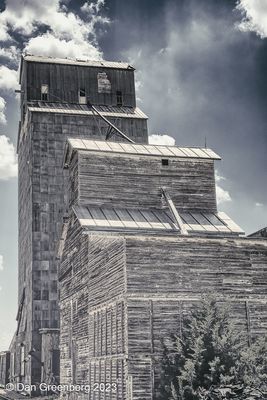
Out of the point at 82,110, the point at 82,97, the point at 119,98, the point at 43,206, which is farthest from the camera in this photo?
the point at 119,98

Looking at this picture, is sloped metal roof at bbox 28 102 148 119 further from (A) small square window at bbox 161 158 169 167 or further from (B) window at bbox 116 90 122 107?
(A) small square window at bbox 161 158 169 167

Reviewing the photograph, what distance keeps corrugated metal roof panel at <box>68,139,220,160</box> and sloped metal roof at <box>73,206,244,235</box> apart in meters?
4.01

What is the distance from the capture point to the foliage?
22344mm

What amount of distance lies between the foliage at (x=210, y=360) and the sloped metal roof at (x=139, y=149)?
14218 millimetres

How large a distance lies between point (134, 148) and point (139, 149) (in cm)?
34

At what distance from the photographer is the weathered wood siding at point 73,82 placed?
52.4 metres

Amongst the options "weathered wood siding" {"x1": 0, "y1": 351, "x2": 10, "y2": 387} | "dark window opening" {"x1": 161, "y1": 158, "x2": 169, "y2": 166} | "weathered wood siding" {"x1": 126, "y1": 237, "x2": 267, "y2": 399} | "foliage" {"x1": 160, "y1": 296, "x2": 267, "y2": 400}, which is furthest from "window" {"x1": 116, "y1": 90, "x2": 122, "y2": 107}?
"foliage" {"x1": 160, "y1": 296, "x2": 267, "y2": 400}

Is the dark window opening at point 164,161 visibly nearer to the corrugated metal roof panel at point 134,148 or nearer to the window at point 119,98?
the corrugated metal roof panel at point 134,148

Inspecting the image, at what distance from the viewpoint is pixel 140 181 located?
1453 inches

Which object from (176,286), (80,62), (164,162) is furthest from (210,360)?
(80,62)

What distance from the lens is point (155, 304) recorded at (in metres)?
26.3

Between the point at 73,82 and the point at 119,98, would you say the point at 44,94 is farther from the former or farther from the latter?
the point at 119,98

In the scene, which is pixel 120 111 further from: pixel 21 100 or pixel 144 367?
pixel 144 367

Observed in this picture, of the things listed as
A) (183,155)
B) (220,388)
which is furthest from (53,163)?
(220,388)
